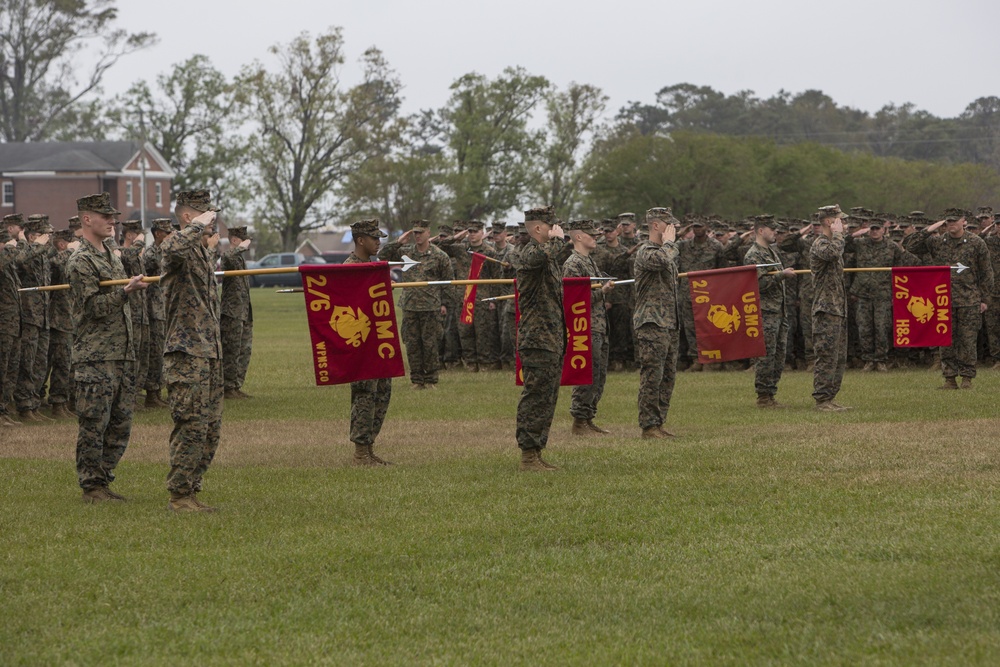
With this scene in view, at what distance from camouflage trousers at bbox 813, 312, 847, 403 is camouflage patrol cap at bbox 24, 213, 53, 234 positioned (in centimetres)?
941

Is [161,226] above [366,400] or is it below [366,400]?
above

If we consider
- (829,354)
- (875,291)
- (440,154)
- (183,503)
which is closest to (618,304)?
(875,291)

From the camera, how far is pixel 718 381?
67.6 ft

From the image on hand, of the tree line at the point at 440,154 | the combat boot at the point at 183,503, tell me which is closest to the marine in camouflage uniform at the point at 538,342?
the combat boot at the point at 183,503

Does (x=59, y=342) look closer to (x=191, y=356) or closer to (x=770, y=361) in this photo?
(x=191, y=356)

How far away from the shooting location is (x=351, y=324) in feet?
38.8

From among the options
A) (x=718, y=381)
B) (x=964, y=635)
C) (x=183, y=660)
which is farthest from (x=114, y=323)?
(x=718, y=381)

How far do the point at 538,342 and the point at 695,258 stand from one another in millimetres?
11940

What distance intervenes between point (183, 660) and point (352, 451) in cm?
706

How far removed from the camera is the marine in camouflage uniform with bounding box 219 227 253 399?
18906mm

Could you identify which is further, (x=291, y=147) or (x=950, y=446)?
(x=291, y=147)

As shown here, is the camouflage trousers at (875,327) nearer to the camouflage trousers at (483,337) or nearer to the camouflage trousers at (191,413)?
the camouflage trousers at (483,337)

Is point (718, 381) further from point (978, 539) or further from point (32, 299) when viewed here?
point (978, 539)

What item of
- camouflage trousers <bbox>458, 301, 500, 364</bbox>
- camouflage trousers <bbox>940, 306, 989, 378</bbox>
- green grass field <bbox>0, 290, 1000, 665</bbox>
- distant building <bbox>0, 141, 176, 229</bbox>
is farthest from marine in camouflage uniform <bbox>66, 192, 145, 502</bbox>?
distant building <bbox>0, 141, 176, 229</bbox>
